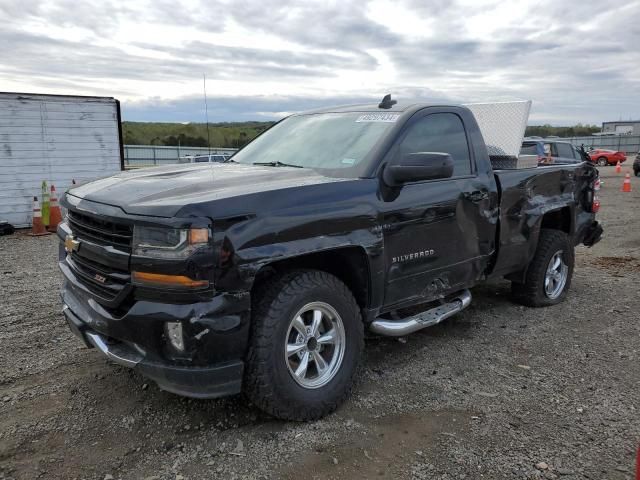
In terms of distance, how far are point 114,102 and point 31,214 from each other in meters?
3.03

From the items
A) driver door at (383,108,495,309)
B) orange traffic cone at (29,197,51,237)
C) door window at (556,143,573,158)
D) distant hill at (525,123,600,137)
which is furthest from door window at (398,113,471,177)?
distant hill at (525,123,600,137)

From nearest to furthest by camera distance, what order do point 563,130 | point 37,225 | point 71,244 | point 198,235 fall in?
point 198,235
point 71,244
point 37,225
point 563,130

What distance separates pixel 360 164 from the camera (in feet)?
12.2

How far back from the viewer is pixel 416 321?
157 inches

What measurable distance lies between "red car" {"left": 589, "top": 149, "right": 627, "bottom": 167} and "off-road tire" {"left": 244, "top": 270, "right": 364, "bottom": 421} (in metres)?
37.2

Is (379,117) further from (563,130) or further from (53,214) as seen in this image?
(563,130)

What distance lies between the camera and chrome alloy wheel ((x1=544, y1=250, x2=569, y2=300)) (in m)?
5.71

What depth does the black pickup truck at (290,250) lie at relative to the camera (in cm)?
287

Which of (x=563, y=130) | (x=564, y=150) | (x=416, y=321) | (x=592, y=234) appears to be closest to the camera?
(x=416, y=321)

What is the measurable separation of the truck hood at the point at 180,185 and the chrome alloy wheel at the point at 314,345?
0.80m

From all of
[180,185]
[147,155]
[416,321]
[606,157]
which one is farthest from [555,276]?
[606,157]

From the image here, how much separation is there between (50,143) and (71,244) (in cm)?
951

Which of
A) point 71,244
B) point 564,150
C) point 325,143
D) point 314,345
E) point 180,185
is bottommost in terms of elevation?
point 314,345

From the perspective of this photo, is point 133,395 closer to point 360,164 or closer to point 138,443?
point 138,443
